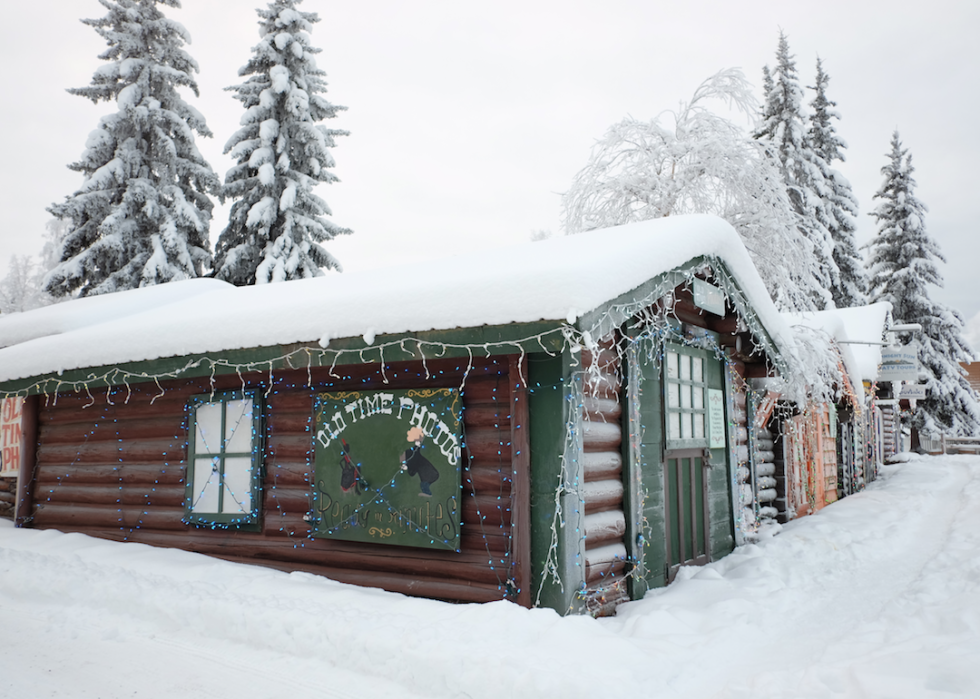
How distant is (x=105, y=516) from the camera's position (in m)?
8.10

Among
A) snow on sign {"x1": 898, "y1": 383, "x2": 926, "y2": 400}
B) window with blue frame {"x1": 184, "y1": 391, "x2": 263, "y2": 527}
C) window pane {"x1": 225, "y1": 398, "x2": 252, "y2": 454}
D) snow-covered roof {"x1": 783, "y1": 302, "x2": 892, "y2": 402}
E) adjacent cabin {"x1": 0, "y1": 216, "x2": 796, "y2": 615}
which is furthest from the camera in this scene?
snow on sign {"x1": 898, "y1": 383, "x2": 926, "y2": 400}

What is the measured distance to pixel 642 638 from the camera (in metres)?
4.79

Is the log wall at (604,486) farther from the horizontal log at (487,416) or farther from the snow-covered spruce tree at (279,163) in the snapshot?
the snow-covered spruce tree at (279,163)

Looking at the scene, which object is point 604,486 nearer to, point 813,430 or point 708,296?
point 708,296

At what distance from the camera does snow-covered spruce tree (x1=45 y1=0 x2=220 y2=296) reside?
17.7 metres

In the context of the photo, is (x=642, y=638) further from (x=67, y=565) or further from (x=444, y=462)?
(x=67, y=565)

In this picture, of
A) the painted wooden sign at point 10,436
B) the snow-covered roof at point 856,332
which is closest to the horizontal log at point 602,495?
the snow-covered roof at point 856,332

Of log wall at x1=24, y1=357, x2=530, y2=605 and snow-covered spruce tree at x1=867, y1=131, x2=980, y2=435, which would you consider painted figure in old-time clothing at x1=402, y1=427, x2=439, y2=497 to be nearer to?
log wall at x1=24, y1=357, x2=530, y2=605

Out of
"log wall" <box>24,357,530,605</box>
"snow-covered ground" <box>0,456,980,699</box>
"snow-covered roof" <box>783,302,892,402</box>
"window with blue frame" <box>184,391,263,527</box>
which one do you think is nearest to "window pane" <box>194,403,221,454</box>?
"window with blue frame" <box>184,391,263,527</box>

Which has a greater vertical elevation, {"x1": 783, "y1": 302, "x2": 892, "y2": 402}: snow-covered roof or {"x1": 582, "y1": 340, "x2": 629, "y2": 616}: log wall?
{"x1": 783, "y1": 302, "x2": 892, "y2": 402}: snow-covered roof

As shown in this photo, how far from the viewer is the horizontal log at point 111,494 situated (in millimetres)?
7551

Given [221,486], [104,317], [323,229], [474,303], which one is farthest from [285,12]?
[474,303]

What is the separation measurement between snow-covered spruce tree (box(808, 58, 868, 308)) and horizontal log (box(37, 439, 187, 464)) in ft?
86.1

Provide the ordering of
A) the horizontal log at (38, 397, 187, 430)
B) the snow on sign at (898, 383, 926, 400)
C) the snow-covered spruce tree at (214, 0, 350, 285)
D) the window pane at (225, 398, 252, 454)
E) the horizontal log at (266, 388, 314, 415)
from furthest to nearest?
the snow on sign at (898, 383, 926, 400) < the snow-covered spruce tree at (214, 0, 350, 285) < the horizontal log at (38, 397, 187, 430) < the window pane at (225, 398, 252, 454) < the horizontal log at (266, 388, 314, 415)
